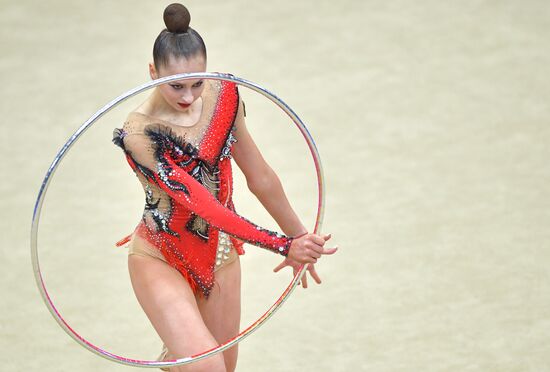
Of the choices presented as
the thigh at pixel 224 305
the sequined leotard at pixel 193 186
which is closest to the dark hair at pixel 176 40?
the sequined leotard at pixel 193 186

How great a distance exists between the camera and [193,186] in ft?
11.4

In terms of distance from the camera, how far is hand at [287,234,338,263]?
11.5 feet

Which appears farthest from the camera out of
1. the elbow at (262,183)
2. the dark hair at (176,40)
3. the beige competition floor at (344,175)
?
the beige competition floor at (344,175)

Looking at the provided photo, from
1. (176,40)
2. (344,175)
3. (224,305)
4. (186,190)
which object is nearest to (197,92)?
(176,40)

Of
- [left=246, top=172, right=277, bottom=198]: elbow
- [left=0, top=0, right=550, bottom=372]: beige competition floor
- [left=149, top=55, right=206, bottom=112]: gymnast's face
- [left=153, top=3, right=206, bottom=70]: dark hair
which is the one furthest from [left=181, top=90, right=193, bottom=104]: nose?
[left=0, top=0, right=550, bottom=372]: beige competition floor

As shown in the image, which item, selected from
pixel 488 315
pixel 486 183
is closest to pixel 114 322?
pixel 488 315

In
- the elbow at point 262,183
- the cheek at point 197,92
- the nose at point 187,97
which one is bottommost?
the elbow at point 262,183

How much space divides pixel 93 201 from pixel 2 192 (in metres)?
0.44

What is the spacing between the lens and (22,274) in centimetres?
518

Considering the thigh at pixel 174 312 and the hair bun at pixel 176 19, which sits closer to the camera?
the hair bun at pixel 176 19

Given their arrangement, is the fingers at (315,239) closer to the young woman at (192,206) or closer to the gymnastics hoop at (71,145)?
the young woman at (192,206)

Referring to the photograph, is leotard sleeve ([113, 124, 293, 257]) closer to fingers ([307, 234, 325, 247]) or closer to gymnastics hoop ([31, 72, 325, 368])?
fingers ([307, 234, 325, 247])

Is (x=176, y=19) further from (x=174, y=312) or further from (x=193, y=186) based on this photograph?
(x=174, y=312)

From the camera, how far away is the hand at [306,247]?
3.52 m
